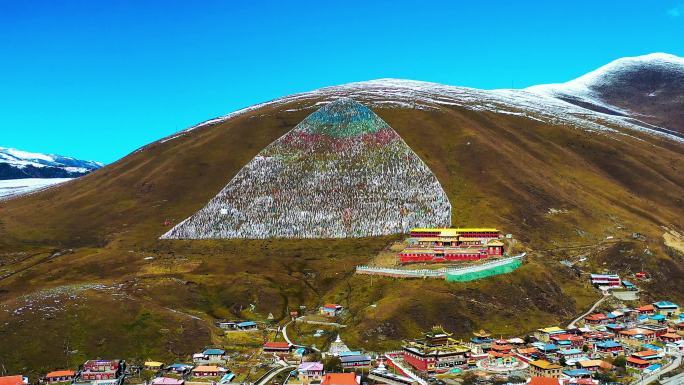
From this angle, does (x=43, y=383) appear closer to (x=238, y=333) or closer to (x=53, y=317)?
(x=53, y=317)

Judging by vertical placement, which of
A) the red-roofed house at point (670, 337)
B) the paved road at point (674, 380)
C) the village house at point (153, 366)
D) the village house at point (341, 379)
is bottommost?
the paved road at point (674, 380)

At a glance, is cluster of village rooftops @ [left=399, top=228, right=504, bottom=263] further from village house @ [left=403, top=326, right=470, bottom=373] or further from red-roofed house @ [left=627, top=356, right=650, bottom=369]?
red-roofed house @ [left=627, top=356, right=650, bottom=369]

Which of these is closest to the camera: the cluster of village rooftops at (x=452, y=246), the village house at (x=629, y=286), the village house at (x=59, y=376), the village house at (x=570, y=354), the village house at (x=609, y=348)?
the village house at (x=59, y=376)

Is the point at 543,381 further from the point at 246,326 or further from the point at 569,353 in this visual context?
the point at 246,326

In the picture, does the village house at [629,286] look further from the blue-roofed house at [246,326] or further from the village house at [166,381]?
the village house at [166,381]

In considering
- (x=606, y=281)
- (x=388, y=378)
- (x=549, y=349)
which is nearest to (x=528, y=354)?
(x=549, y=349)

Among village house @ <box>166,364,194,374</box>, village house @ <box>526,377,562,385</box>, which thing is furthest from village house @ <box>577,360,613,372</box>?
village house @ <box>166,364,194,374</box>

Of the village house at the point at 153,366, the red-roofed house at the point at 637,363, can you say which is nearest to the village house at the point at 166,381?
the village house at the point at 153,366
